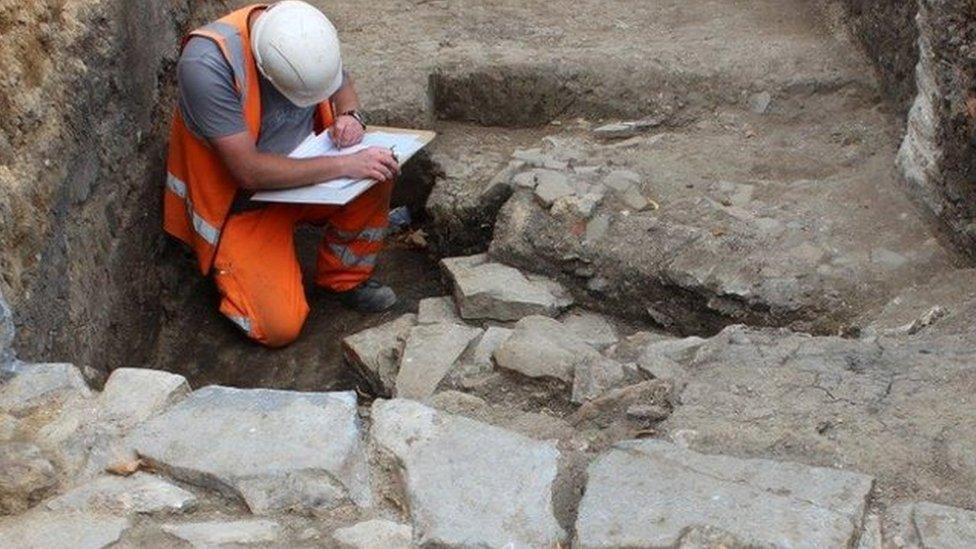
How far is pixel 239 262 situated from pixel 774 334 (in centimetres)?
204

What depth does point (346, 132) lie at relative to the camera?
4547 millimetres

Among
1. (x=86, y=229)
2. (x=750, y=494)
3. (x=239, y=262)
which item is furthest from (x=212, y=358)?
(x=750, y=494)

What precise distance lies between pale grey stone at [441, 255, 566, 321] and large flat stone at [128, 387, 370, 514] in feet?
4.81

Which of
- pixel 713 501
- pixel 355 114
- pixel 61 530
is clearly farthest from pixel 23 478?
pixel 355 114

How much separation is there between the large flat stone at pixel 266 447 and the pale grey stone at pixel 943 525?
114cm

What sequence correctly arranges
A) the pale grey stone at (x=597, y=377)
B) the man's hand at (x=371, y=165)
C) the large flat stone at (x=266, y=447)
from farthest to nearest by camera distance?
the man's hand at (x=371, y=165)
the pale grey stone at (x=597, y=377)
the large flat stone at (x=266, y=447)

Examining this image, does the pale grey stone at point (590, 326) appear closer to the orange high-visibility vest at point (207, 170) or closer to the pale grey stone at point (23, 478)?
the orange high-visibility vest at point (207, 170)

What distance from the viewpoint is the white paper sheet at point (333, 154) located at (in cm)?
428

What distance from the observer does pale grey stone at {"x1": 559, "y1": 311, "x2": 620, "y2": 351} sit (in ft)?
13.5

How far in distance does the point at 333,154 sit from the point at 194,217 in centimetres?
56

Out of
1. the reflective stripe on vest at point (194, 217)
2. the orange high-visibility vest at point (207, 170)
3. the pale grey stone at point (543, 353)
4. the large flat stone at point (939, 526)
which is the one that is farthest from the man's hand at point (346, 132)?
the large flat stone at point (939, 526)

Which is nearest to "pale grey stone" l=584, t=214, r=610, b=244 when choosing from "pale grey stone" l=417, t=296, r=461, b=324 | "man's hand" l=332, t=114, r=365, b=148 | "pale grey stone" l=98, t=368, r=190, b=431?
"pale grey stone" l=417, t=296, r=461, b=324

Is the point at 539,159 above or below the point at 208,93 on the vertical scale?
below

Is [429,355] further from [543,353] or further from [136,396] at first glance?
[136,396]
